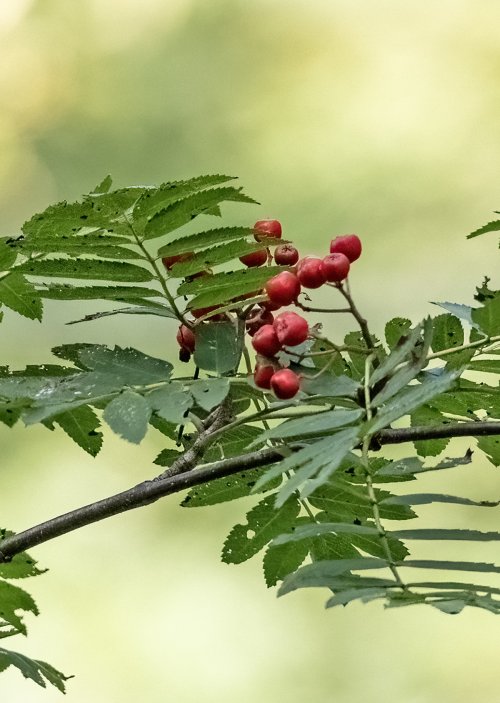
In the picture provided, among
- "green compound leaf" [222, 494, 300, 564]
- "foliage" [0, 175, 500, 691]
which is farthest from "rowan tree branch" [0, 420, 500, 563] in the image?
"green compound leaf" [222, 494, 300, 564]

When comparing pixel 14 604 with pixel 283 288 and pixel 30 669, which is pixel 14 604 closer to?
pixel 30 669

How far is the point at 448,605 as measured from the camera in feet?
1.51

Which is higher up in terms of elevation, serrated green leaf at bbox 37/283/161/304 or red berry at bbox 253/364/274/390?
serrated green leaf at bbox 37/283/161/304

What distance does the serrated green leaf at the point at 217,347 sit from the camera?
0.62 m

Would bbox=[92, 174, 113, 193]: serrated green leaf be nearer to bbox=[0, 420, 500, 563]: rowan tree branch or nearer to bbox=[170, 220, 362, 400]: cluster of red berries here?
bbox=[170, 220, 362, 400]: cluster of red berries

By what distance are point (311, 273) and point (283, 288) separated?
0.07ft

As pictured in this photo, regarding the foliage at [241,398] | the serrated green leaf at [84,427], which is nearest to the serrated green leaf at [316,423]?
the foliage at [241,398]

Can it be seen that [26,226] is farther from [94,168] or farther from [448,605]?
[94,168]

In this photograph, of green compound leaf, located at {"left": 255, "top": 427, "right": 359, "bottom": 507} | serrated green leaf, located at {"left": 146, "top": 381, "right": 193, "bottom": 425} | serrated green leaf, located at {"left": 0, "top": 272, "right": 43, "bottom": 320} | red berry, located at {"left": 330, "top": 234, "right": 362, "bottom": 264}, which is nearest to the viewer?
green compound leaf, located at {"left": 255, "top": 427, "right": 359, "bottom": 507}

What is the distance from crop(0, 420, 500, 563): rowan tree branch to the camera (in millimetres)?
568

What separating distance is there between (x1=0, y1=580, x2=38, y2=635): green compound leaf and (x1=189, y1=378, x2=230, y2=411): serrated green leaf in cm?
21

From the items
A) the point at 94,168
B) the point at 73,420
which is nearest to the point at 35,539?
the point at 73,420

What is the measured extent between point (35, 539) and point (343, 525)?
234 millimetres

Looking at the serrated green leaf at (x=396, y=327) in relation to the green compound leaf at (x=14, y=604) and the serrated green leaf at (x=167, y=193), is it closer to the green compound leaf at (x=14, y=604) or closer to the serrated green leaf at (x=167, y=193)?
the serrated green leaf at (x=167, y=193)
